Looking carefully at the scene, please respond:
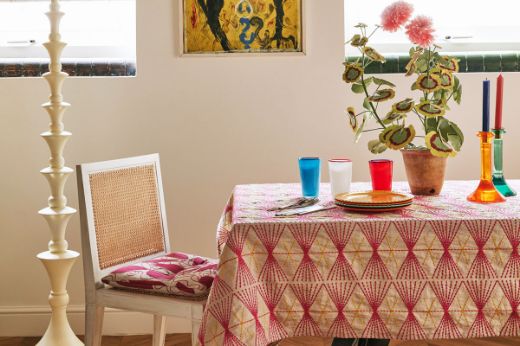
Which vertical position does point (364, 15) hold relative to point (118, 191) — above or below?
above

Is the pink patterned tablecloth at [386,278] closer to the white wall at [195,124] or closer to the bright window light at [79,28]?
the white wall at [195,124]

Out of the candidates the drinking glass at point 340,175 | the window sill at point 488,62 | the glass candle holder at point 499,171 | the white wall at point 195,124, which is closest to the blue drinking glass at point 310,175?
the drinking glass at point 340,175

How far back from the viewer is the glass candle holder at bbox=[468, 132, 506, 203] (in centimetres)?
197

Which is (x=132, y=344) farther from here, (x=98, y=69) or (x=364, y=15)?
(x=364, y=15)

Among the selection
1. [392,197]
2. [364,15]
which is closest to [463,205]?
[392,197]

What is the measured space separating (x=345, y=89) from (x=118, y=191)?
1.10 meters

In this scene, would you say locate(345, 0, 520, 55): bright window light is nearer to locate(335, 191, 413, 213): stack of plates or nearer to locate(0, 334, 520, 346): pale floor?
locate(0, 334, 520, 346): pale floor

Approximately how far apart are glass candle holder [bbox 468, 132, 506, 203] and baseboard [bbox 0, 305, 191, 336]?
1562 mm

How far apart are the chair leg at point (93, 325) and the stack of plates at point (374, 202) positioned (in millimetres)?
798

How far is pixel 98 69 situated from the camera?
10.2ft

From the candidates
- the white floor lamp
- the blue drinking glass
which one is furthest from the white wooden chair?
the blue drinking glass

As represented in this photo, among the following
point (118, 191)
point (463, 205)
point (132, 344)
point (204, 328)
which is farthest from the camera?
point (132, 344)

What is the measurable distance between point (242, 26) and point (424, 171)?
1.23m

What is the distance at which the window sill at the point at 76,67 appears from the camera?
312 centimetres
